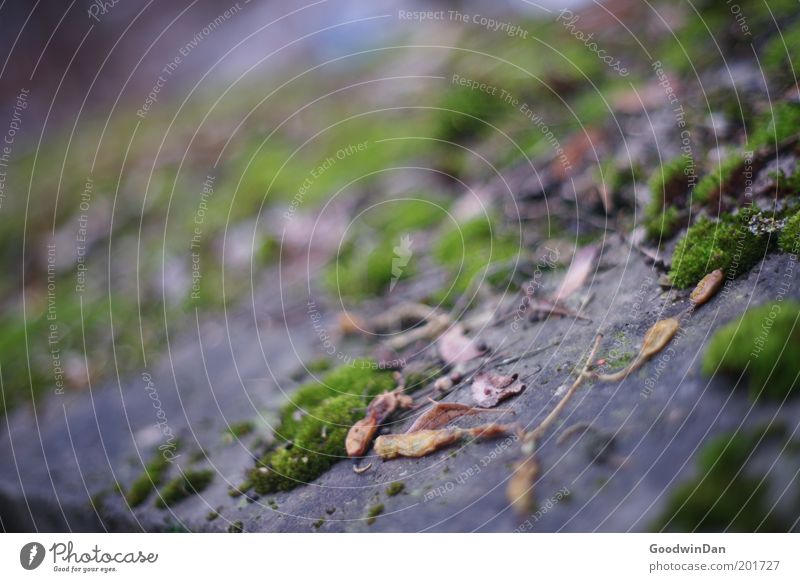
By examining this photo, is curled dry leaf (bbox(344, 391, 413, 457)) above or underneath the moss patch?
underneath

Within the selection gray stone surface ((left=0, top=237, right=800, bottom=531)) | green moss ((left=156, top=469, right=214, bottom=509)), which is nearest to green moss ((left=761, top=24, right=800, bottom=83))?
gray stone surface ((left=0, top=237, right=800, bottom=531))

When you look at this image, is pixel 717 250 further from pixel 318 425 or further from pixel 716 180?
pixel 318 425

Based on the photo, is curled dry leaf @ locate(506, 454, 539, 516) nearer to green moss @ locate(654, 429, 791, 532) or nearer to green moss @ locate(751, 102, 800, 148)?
green moss @ locate(654, 429, 791, 532)

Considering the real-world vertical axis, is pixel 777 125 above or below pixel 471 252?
above

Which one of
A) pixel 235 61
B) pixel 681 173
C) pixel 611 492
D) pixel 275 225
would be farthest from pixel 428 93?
pixel 611 492

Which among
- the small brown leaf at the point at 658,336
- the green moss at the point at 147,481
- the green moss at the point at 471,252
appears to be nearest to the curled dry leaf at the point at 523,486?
the small brown leaf at the point at 658,336

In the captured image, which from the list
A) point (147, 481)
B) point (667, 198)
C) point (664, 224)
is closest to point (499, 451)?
point (664, 224)
